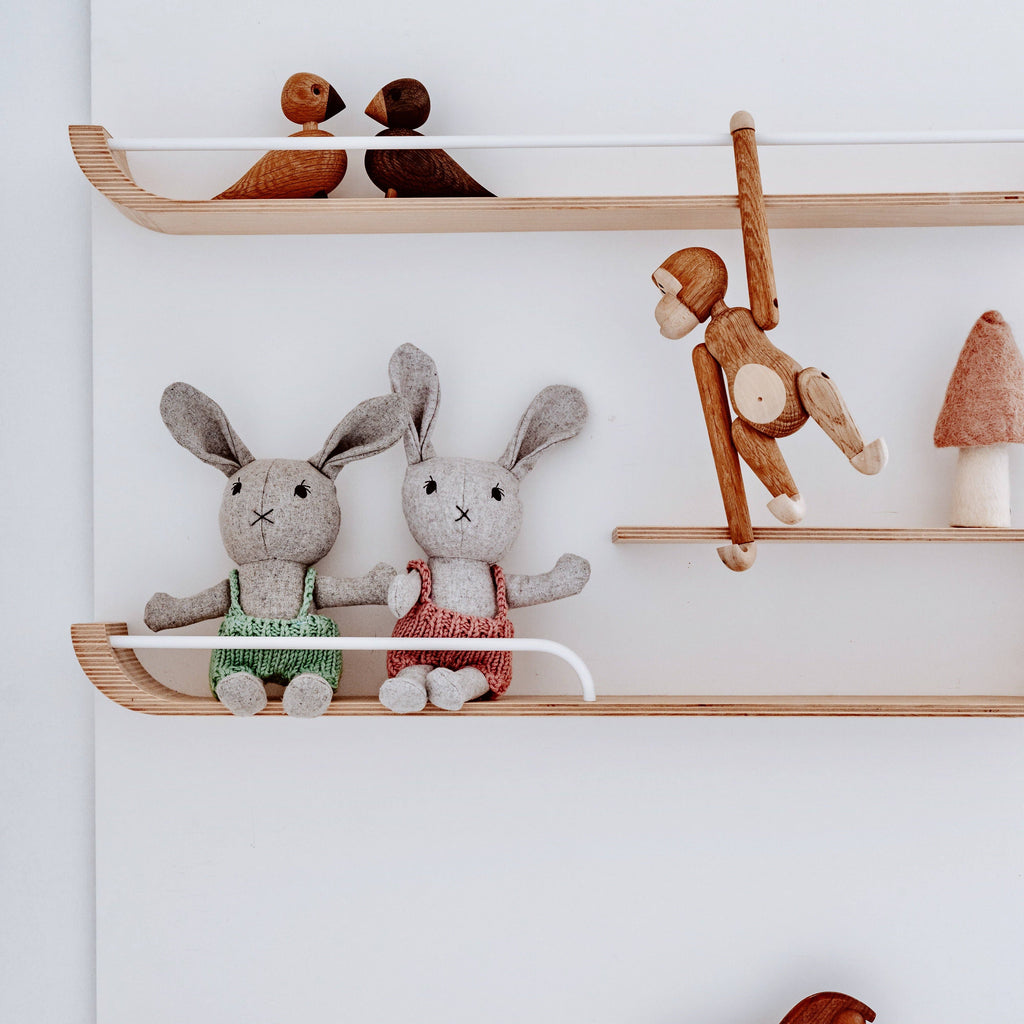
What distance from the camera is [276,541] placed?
3.20 ft

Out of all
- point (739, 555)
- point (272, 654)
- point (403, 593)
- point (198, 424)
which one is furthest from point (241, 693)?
point (739, 555)

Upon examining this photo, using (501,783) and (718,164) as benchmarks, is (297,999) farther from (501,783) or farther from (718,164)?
A: (718,164)

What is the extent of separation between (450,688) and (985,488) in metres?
0.59

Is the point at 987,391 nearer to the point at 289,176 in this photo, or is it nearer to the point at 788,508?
the point at 788,508

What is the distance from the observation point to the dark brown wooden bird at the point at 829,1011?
3.32ft

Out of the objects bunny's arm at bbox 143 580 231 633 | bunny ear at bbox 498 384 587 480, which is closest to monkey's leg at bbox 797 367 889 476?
bunny ear at bbox 498 384 587 480

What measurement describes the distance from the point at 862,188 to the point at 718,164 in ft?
0.54

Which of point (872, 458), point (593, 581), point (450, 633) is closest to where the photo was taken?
point (872, 458)

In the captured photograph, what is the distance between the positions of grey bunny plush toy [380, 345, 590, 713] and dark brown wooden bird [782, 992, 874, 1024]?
0.47m

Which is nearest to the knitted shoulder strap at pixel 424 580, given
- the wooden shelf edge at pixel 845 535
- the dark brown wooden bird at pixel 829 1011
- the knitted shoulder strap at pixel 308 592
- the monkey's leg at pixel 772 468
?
the knitted shoulder strap at pixel 308 592

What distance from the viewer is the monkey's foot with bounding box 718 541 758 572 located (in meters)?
0.99

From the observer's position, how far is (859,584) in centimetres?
108

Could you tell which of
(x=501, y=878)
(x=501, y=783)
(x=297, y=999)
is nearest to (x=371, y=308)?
(x=501, y=783)

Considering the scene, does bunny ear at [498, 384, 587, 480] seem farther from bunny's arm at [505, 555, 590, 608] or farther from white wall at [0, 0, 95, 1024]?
white wall at [0, 0, 95, 1024]
